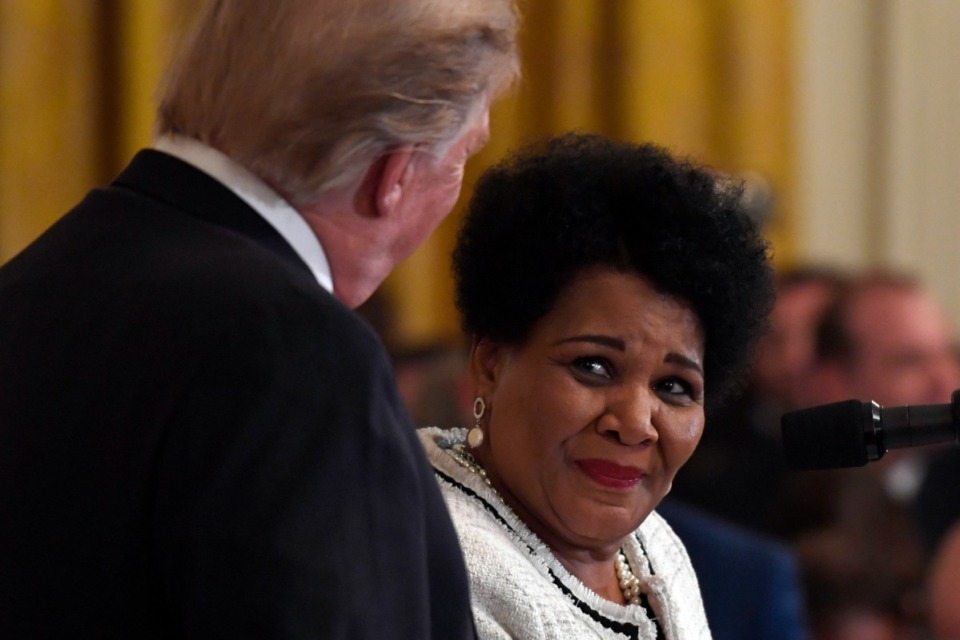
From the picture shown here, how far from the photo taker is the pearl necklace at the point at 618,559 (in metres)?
1.93

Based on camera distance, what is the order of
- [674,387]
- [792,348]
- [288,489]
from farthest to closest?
[792,348] < [674,387] < [288,489]

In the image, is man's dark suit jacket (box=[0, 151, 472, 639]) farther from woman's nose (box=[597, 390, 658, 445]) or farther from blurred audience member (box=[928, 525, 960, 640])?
blurred audience member (box=[928, 525, 960, 640])

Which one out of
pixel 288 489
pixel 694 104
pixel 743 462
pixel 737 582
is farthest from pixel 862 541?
pixel 288 489

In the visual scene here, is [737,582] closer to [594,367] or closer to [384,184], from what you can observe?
[594,367]

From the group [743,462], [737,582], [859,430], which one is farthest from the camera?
[743,462]

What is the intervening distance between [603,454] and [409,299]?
3529 millimetres

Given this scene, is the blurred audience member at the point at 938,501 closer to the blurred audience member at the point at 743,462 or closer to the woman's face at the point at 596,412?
the blurred audience member at the point at 743,462

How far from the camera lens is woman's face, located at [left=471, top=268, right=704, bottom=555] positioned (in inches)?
73.8

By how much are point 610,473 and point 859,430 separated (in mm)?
348

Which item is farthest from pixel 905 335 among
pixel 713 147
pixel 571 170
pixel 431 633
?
pixel 431 633

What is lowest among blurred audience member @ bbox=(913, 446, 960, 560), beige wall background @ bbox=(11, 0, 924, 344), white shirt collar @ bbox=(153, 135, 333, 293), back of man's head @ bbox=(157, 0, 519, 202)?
blurred audience member @ bbox=(913, 446, 960, 560)

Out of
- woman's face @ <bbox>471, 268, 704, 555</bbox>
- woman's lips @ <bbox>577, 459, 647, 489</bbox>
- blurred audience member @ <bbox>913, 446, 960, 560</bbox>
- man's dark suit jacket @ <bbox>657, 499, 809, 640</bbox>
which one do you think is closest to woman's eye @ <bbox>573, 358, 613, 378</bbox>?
woman's face @ <bbox>471, 268, 704, 555</bbox>

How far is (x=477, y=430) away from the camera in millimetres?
1969

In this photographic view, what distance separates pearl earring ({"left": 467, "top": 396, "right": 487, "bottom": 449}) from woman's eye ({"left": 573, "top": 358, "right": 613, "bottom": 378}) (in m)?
0.14
